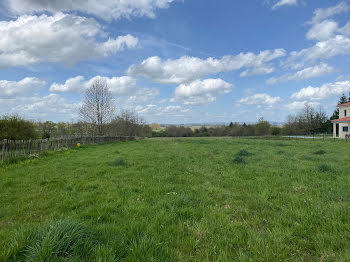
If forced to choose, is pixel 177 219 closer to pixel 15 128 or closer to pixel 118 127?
pixel 15 128

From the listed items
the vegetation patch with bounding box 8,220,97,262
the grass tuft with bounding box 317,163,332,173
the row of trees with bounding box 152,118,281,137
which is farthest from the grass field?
the row of trees with bounding box 152,118,281,137

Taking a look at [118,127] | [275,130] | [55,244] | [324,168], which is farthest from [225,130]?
[55,244]

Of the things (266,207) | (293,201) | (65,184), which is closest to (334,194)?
(293,201)

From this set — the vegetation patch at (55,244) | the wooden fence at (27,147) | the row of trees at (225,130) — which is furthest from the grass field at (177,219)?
the row of trees at (225,130)

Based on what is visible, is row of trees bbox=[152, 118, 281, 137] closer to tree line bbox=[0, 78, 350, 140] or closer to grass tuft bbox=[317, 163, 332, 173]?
tree line bbox=[0, 78, 350, 140]

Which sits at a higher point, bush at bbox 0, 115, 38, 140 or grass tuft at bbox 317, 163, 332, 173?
bush at bbox 0, 115, 38, 140

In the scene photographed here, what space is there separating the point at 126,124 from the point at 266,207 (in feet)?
154

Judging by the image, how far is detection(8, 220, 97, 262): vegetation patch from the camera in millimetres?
2654

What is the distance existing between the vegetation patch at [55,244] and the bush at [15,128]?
74.7 ft

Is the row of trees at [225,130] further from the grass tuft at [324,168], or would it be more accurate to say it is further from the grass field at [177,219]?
the grass field at [177,219]

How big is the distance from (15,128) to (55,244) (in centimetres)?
2369

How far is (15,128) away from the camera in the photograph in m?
21.0

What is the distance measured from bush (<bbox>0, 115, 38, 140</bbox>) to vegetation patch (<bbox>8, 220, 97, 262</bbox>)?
22782mm

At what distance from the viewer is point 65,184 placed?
23.2 feet
